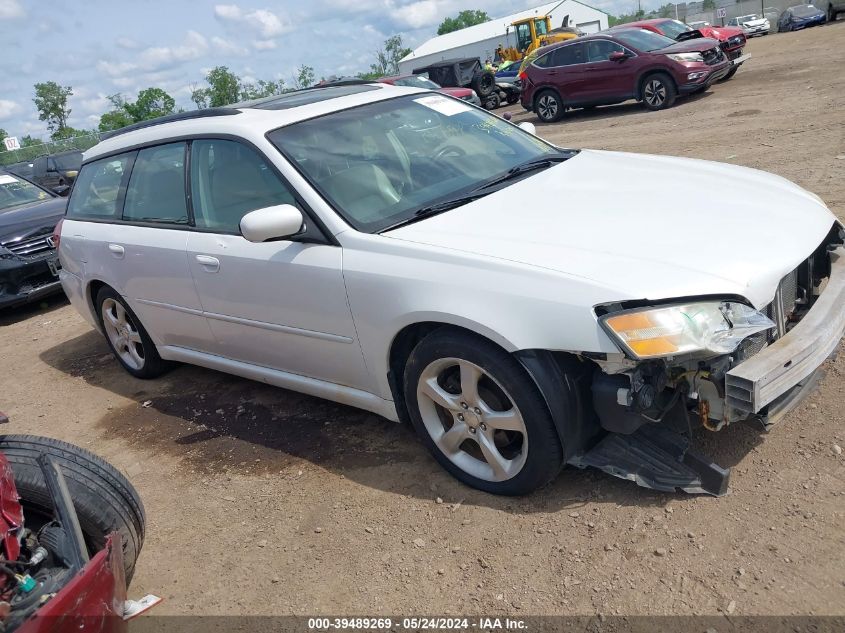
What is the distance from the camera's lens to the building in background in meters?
68.8

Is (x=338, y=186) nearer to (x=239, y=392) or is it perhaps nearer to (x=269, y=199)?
(x=269, y=199)

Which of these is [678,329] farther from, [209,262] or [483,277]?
[209,262]

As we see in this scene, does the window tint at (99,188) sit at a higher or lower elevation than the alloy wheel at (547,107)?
higher

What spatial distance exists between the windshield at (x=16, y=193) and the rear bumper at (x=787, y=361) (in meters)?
9.74

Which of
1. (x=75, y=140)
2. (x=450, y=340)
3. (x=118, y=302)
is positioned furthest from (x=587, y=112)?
(x=75, y=140)

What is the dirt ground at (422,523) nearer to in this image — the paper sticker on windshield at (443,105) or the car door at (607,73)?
the paper sticker on windshield at (443,105)

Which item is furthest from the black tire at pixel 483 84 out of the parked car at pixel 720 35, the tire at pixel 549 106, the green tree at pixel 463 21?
the green tree at pixel 463 21

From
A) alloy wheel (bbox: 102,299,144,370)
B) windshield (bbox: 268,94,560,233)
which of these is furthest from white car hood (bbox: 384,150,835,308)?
alloy wheel (bbox: 102,299,144,370)

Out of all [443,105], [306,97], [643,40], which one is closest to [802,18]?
[643,40]

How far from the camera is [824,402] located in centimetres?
344

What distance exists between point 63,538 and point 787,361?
2.59 metres

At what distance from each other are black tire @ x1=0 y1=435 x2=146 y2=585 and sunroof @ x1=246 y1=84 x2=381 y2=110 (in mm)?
2245

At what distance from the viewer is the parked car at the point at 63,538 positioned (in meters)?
2.01

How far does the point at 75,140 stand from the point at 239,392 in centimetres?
3512
